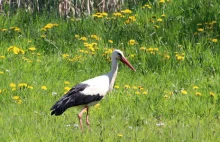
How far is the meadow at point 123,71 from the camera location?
856 centimetres

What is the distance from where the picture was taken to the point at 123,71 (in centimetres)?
1109

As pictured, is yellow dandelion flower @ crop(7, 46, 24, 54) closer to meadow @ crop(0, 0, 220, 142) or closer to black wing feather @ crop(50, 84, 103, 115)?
meadow @ crop(0, 0, 220, 142)

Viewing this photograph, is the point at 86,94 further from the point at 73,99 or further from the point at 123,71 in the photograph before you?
the point at 123,71

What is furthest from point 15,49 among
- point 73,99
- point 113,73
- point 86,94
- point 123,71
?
point 73,99

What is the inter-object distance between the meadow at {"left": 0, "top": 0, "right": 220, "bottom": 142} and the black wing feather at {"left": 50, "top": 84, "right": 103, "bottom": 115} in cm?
20

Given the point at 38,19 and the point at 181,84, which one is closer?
the point at 181,84

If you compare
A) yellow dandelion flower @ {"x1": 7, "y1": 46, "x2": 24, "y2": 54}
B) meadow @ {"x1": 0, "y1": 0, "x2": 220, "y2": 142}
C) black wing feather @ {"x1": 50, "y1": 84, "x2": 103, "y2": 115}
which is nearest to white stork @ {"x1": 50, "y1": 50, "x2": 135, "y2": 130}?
black wing feather @ {"x1": 50, "y1": 84, "x2": 103, "y2": 115}

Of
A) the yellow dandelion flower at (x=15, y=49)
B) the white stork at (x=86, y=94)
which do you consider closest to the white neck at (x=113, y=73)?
the white stork at (x=86, y=94)

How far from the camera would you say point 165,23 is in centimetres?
1241

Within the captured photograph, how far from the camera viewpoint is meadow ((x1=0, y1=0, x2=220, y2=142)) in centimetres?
856

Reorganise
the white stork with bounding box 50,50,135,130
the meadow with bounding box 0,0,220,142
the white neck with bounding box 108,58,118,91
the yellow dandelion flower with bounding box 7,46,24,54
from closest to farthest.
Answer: the meadow with bounding box 0,0,220,142 < the white stork with bounding box 50,50,135,130 < the white neck with bounding box 108,58,118,91 < the yellow dandelion flower with bounding box 7,46,24,54

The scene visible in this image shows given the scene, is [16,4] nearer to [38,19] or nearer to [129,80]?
[38,19]

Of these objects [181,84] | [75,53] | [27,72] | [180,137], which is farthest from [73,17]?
[180,137]

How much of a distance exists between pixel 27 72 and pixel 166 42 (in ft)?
7.93
